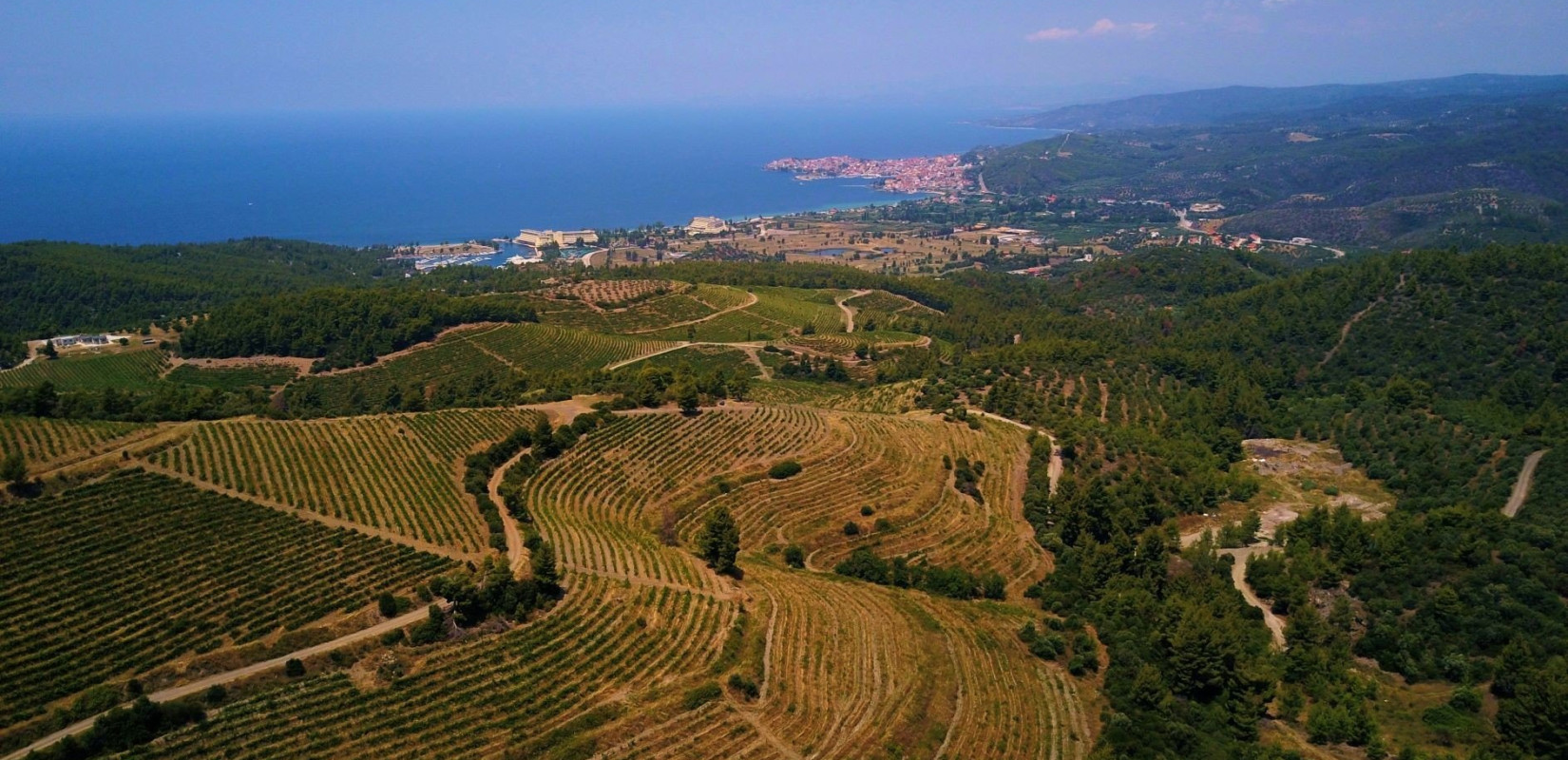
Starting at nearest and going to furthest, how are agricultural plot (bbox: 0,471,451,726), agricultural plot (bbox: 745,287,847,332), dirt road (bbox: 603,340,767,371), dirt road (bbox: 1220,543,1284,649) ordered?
1. agricultural plot (bbox: 0,471,451,726)
2. dirt road (bbox: 1220,543,1284,649)
3. dirt road (bbox: 603,340,767,371)
4. agricultural plot (bbox: 745,287,847,332)

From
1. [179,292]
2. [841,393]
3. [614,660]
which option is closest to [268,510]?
[614,660]

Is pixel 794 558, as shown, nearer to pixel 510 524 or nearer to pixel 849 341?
pixel 510 524

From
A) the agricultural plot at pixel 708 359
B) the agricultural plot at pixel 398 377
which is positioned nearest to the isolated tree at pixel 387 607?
the agricultural plot at pixel 398 377

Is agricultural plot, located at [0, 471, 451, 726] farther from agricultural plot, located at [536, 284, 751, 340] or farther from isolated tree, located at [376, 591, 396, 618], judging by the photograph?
agricultural plot, located at [536, 284, 751, 340]

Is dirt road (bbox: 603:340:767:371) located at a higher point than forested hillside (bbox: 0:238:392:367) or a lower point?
lower

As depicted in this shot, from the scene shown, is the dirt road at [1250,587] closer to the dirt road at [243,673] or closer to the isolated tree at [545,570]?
the isolated tree at [545,570]

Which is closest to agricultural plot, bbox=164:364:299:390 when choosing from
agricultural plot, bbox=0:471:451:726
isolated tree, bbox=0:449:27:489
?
agricultural plot, bbox=0:471:451:726

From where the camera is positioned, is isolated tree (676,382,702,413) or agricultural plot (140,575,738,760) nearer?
agricultural plot (140,575,738,760)
